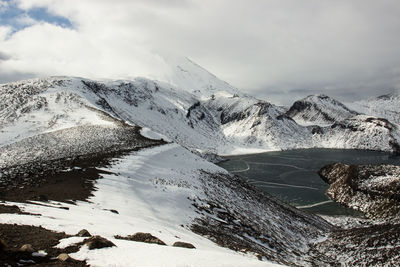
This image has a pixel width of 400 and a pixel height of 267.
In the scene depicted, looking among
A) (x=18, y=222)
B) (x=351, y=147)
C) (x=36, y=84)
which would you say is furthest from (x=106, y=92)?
(x=351, y=147)

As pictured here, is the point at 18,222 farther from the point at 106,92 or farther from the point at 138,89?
the point at 138,89

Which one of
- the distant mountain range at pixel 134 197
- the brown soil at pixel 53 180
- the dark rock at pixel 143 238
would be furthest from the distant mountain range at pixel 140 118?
the dark rock at pixel 143 238

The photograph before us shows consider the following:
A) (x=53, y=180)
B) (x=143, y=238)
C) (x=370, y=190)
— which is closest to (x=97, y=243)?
(x=143, y=238)

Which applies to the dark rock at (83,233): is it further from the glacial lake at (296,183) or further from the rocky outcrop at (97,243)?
the glacial lake at (296,183)

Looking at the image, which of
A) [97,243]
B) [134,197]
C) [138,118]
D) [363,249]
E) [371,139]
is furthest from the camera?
[371,139]

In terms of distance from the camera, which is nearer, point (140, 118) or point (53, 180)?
point (53, 180)

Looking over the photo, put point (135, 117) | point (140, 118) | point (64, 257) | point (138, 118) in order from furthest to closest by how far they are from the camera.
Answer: point (140, 118) < point (138, 118) < point (135, 117) < point (64, 257)

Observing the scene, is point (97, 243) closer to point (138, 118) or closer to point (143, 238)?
point (143, 238)
